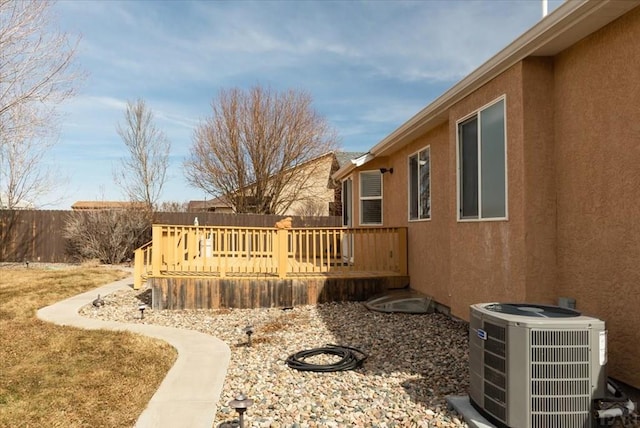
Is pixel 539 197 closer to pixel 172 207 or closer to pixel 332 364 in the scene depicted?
pixel 332 364

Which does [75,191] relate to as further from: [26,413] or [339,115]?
[26,413]

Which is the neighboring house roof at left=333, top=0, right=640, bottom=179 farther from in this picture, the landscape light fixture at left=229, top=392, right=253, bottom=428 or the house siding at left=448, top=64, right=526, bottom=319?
the landscape light fixture at left=229, top=392, right=253, bottom=428

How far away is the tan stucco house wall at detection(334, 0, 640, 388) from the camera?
3.29m

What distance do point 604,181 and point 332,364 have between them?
10.5 feet

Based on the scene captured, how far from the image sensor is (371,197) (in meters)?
10.6

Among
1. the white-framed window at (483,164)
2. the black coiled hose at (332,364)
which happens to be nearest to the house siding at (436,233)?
the white-framed window at (483,164)

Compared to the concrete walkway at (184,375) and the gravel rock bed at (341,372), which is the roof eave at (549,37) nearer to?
the gravel rock bed at (341,372)

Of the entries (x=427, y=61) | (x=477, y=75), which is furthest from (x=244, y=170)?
(x=477, y=75)

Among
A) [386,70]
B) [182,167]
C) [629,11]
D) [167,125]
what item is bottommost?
[629,11]

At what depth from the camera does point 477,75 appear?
4.99m

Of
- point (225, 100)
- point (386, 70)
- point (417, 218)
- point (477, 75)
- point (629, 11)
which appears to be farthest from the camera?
point (225, 100)

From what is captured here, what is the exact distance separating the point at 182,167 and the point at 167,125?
2288mm

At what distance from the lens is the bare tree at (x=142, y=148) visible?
70.0 ft

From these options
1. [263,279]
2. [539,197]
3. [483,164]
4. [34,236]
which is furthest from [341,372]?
[34,236]
